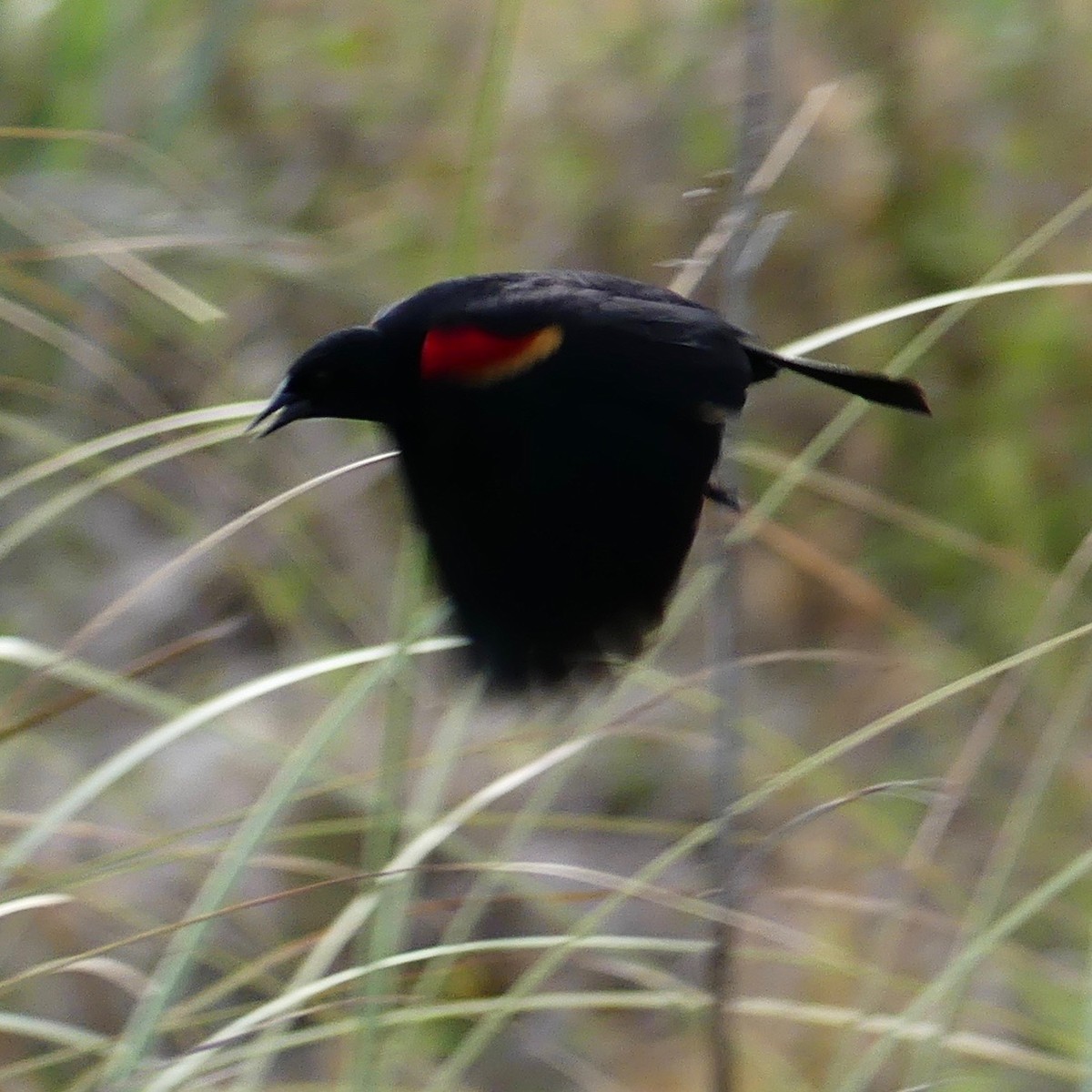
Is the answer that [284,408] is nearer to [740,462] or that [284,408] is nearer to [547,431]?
[547,431]

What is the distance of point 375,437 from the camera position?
6.33 ft

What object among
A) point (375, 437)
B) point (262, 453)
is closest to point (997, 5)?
point (375, 437)

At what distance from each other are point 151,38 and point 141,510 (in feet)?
2.21

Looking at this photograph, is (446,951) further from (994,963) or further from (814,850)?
(814,850)

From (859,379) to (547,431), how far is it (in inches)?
7.9

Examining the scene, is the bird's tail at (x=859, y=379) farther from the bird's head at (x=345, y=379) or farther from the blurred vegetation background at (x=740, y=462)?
the blurred vegetation background at (x=740, y=462)

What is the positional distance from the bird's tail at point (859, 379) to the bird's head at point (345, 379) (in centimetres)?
19

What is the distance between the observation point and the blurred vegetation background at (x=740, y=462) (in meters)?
1.83

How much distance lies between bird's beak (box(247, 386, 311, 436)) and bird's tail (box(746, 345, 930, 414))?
240 millimetres

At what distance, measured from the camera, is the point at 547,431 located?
31.4 inches

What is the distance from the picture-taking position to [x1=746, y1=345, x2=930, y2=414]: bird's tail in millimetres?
868

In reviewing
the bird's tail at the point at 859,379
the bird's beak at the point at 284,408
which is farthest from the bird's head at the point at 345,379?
the bird's tail at the point at 859,379

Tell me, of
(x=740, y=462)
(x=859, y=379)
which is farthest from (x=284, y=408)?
(x=740, y=462)

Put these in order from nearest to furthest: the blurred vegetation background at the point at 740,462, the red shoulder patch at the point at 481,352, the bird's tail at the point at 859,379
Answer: the red shoulder patch at the point at 481,352 → the bird's tail at the point at 859,379 → the blurred vegetation background at the point at 740,462
